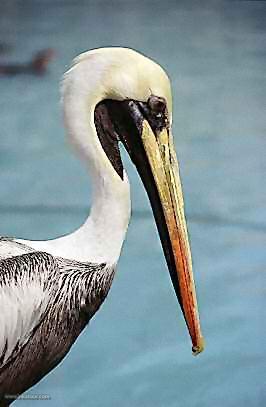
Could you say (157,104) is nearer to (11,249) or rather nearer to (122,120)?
(122,120)

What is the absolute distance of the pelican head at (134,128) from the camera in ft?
4.31

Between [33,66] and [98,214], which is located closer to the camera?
[98,214]

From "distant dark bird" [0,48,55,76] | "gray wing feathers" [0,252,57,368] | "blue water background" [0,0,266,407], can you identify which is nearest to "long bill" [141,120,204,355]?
"gray wing feathers" [0,252,57,368]

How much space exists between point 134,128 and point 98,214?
0.51ft

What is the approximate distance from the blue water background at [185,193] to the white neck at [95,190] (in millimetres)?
721

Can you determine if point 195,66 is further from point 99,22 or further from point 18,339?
point 18,339

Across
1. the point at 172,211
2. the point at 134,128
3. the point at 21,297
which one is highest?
the point at 134,128

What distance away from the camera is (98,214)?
134 centimetres

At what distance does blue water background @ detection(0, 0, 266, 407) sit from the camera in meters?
2.09

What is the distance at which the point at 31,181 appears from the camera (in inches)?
84.7

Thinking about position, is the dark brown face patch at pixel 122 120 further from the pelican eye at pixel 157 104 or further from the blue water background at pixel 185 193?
the blue water background at pixel 185 193

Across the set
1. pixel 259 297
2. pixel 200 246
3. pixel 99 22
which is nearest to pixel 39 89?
pixel 99 22

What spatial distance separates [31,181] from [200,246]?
481 mm

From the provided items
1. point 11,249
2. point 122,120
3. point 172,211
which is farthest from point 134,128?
point 11,249
